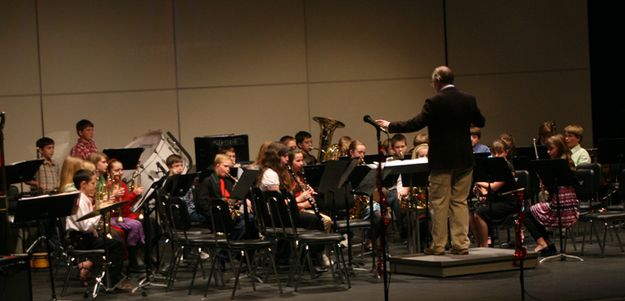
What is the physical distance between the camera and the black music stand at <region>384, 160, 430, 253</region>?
802 cm

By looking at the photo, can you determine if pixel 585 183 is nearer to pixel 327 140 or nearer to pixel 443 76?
pixel 443 76

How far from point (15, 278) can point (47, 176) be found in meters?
4.60

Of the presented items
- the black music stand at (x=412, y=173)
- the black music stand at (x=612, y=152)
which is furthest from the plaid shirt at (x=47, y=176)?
the black music stand at (x=612, y=152)

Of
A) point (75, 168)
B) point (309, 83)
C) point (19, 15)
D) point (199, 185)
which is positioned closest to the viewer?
point (75, 168)

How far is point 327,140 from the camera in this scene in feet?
38.4

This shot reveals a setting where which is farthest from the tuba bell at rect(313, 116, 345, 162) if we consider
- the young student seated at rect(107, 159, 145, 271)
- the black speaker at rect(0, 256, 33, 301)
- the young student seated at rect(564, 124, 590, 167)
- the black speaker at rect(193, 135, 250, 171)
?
the black speaker at rect(0, 256, 33, 301)

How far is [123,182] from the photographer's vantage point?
32.4 feet

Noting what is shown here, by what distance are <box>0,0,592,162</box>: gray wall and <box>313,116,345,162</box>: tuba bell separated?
2203 millimetres

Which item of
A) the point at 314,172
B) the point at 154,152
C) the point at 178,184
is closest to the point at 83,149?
the point at 154,152

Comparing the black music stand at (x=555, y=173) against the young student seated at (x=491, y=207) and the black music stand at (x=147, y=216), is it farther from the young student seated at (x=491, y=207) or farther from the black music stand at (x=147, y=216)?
the black music stand at (x=147, y=216)

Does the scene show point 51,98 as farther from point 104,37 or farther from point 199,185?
point 199,185

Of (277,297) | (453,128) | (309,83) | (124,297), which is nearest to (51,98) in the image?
(309,83)

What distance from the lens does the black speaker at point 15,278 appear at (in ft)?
22.7

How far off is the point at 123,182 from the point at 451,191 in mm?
3534
